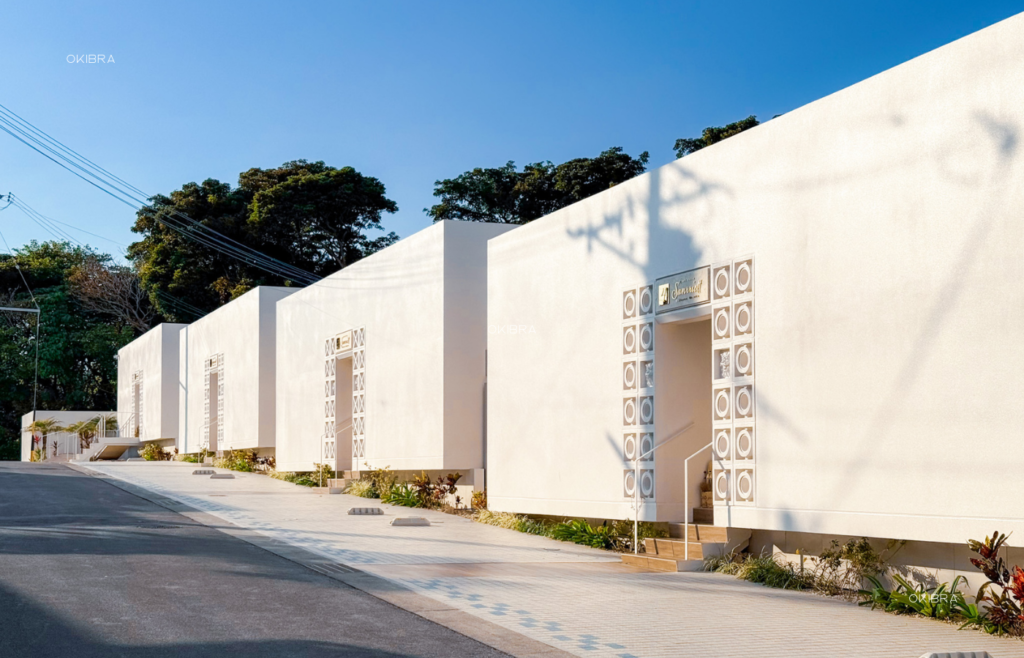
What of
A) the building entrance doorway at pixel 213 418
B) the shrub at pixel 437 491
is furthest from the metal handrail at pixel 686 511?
the building entrance doorway at pixel 213 418

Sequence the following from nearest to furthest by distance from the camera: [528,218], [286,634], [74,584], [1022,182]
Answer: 1. [286,634]
2. [1022,182]
3. [74,584]
4. [528,218]

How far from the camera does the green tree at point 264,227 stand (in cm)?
4631

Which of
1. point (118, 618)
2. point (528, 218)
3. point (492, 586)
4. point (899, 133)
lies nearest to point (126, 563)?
point (118, 618)

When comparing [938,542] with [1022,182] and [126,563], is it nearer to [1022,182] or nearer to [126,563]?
[1022,182]

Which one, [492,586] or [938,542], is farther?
[492,586]

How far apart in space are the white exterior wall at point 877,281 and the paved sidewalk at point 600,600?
36.0 inches

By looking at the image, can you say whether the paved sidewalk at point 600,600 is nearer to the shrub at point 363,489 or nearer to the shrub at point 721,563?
the shrub at point 721,563

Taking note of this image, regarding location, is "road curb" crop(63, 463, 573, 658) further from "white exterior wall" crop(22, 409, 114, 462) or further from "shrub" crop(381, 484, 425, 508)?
"white exterior wall" crop(22, 409, 114, 462)

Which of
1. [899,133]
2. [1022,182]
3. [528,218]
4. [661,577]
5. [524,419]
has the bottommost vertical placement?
[661,577]

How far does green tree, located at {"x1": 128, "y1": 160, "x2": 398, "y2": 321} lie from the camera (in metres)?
46.3

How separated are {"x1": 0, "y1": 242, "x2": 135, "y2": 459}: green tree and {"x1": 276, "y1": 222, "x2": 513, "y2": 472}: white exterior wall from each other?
3176cm

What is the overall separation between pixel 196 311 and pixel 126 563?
39.7 m

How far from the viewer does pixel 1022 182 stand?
799cm

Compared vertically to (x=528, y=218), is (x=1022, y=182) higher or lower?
lower
